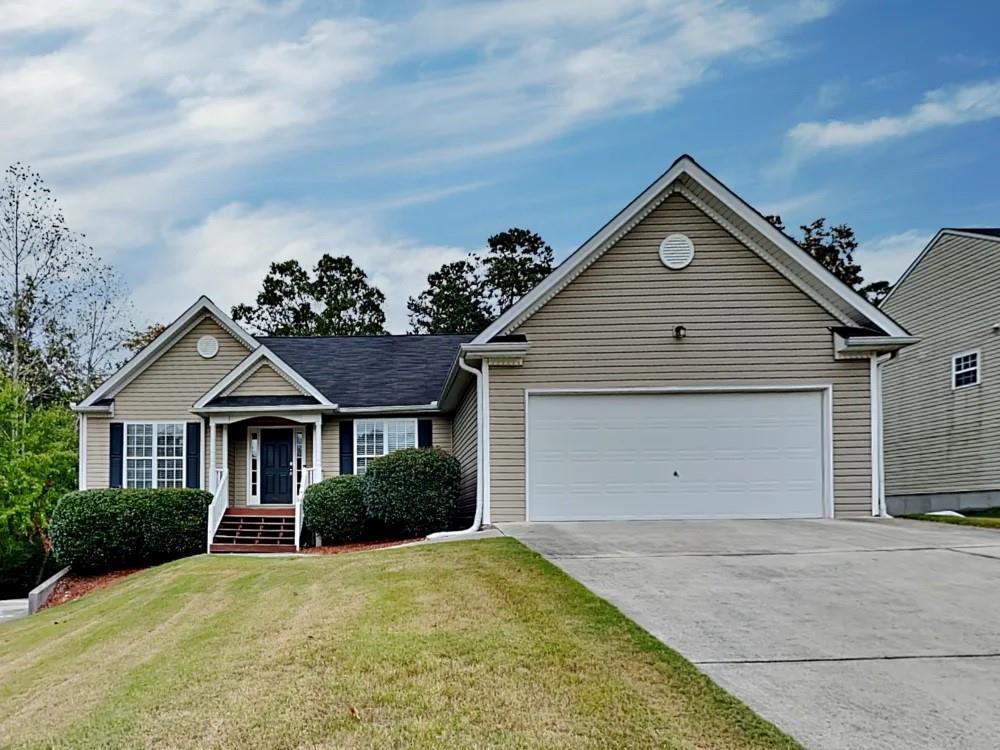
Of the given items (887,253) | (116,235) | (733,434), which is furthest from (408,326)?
(733,434)

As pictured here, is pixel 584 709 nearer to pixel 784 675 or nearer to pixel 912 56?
pixel 784 675

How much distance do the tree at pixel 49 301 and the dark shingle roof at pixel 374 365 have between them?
996 centimetres

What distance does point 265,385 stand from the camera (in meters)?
17.4

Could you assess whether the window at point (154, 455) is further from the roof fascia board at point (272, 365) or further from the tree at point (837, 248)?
the tree at point (837, 248)

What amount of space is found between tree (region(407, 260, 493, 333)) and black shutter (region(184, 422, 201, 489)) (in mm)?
25368

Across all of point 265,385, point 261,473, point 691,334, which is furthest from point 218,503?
point 691,334

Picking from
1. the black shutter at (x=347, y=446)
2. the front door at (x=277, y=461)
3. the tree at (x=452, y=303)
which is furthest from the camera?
the tree at (x=452, y=303)

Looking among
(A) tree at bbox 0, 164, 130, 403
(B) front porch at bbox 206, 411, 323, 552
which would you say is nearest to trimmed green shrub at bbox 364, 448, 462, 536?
(B) front porch at bbox 206, 411, 323, 552

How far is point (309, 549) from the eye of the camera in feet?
51.4

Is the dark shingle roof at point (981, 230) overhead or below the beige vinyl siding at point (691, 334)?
overhead

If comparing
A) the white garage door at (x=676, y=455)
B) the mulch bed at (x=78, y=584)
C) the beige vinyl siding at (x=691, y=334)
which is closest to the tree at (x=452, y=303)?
the mulch bed at (x=78, y=584)

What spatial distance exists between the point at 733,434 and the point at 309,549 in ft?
25.8

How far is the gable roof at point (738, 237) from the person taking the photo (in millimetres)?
13086

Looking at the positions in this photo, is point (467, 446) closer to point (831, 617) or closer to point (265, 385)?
point (265, 385)
